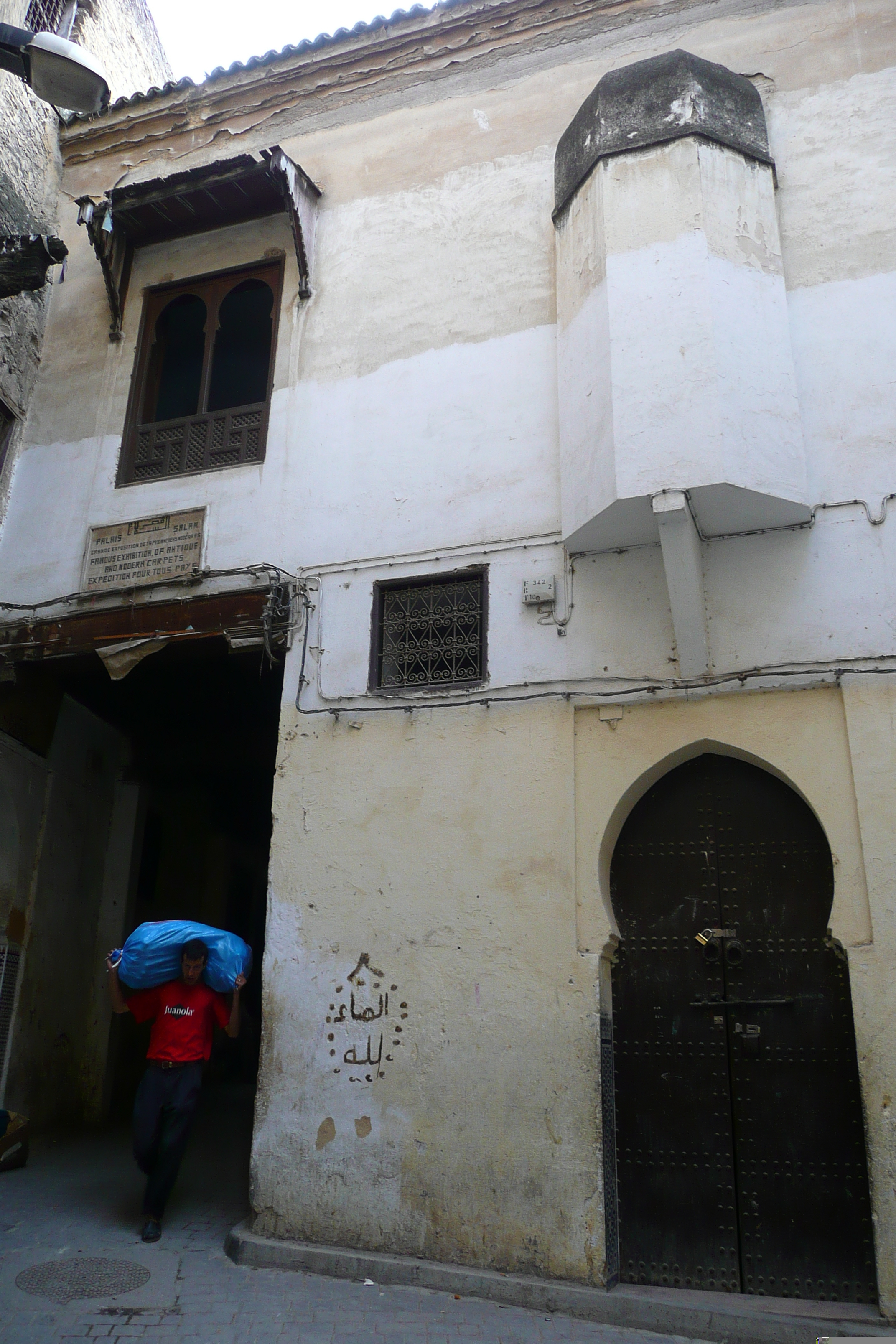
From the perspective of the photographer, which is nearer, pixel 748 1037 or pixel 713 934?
pixel 748 1037

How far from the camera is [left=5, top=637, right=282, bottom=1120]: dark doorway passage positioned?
8.45 m

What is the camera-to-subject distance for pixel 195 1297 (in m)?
4.96

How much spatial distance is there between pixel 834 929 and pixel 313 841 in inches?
126

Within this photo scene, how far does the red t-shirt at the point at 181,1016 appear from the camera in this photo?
237 inches

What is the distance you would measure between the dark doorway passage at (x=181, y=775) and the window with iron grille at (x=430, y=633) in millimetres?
1057

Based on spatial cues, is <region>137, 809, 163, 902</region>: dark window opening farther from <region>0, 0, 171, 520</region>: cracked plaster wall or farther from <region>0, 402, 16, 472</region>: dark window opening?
<region>0, 402, 16, 472</region>: dark window opening

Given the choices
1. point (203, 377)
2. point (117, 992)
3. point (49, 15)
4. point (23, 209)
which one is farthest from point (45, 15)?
point (117, 992)

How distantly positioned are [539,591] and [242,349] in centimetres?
469

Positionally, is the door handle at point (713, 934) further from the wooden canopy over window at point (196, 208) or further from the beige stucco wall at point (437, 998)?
the wooden canopy over window at point (196, 208)

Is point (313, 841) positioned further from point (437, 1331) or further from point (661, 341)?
point (661, 341)

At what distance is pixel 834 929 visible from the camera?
5238 mm

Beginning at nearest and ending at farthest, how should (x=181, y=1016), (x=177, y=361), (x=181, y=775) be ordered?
1. (x=181, y=1016)
2. (x=177, y=361)
3. (x=181, y=775)

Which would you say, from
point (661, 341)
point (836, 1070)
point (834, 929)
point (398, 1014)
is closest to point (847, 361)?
point (661, 341)

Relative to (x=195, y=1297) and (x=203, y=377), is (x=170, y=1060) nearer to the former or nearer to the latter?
(x=195, y=1297)
